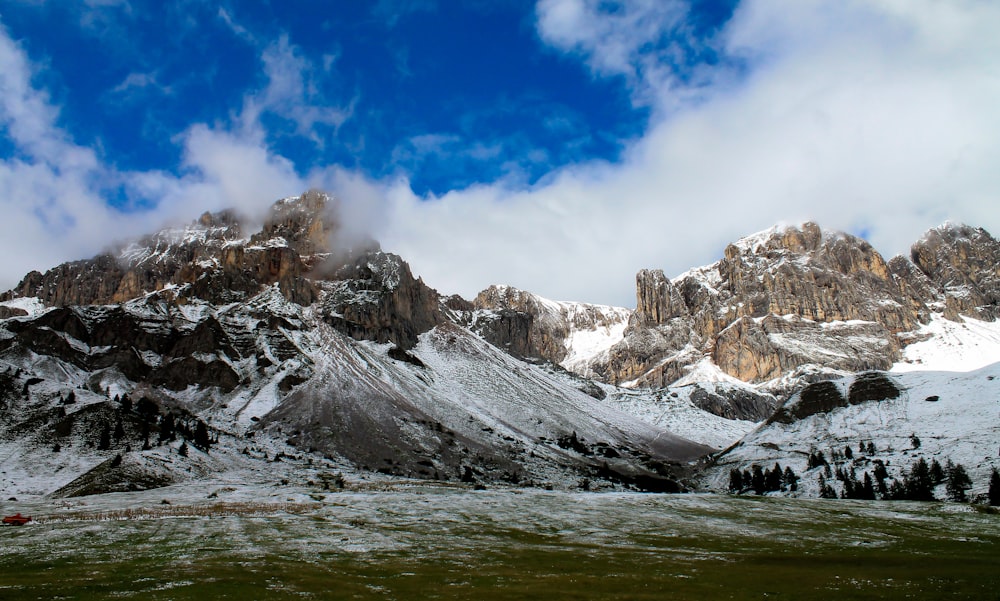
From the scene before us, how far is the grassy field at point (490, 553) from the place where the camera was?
131ft

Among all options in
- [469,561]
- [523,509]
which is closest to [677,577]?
[469,561]

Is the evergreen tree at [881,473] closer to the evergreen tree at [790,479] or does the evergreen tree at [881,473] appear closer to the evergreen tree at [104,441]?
the evergreen tree at [790,479]

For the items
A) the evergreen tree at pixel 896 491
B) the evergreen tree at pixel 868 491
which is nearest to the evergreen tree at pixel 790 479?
the evergreen tree at pixel 868 491

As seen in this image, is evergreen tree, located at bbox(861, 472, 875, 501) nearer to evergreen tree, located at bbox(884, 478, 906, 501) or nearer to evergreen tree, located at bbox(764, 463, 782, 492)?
evergreen tree, located at bbox(884, 478, 906, 501)

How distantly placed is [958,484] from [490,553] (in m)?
129

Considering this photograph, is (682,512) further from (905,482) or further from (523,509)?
(905,482)

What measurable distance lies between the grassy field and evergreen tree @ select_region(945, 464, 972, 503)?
32856 millimetres

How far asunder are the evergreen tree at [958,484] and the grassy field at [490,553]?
3286 centimetres

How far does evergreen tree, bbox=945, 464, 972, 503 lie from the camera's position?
467ft

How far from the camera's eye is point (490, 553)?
61438mm

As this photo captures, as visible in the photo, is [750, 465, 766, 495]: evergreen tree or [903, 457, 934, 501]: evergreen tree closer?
[903, 457, 934, 501]: evergreen tree

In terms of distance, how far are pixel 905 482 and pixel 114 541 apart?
6299 inches

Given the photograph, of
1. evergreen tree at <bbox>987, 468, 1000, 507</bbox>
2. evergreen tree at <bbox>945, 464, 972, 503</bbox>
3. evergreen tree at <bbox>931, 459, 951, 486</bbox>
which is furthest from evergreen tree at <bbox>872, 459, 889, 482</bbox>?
evergreen tree at <bbox>987, 468, 1000, 507</bbox>

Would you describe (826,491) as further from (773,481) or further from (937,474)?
(937,474)
